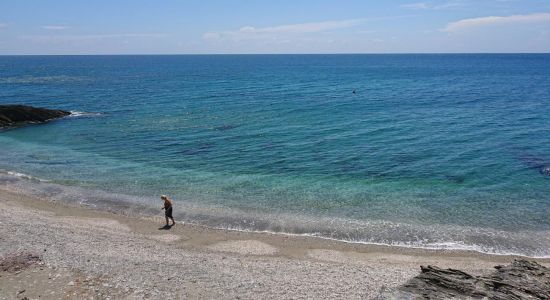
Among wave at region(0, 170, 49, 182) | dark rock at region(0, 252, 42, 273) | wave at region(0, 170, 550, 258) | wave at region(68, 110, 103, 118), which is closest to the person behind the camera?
dark rock at region(0, 252, 42, 273)

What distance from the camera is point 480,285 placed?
15164mm

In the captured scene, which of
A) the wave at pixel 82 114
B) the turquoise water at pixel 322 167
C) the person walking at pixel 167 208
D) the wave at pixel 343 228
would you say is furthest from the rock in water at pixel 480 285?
the wave at pixel 82 114

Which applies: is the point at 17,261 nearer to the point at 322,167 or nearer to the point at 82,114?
the point at 322,167

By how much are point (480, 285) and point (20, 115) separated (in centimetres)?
6259

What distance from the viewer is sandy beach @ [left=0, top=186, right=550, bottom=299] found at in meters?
17.5

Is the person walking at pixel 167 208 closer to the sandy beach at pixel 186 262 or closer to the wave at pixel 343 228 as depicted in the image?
the sandy beach at pixel 186 262

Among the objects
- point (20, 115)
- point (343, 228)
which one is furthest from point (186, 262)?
point (20, 115)

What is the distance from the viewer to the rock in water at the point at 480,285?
14.6 m

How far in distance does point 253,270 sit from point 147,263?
497 cm

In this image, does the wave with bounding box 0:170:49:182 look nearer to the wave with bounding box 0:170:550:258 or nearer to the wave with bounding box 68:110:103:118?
the wave with bounding box 0:170:550:258

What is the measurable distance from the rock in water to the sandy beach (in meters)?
1.24

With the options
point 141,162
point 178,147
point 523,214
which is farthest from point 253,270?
point 178,147

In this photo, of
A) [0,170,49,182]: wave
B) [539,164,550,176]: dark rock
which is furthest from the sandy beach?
[539,164,550,176]: dark rock

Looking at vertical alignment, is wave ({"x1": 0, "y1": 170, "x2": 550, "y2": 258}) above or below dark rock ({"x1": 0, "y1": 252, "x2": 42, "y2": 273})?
below
